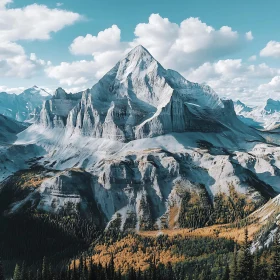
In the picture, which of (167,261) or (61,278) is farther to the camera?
(167,261)

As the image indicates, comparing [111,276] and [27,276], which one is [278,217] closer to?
[111,276]

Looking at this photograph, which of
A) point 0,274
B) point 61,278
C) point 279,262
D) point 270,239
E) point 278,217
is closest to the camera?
point 279,262

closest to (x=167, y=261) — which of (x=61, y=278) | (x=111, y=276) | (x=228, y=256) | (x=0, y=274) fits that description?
(x=228, y=256)

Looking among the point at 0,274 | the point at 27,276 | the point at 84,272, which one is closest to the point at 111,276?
the point at 84,272

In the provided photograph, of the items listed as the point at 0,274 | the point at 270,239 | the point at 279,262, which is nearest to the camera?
the point at 279,262

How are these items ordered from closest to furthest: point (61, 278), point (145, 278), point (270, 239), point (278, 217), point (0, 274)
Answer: point (0, 274) < point (61, 278) < point (145, 278) < point (270, 239) < point (278, 217)

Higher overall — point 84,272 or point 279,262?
point 279,262

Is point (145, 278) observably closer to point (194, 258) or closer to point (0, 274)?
point (194, 258)

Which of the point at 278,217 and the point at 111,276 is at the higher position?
the point at 278,217

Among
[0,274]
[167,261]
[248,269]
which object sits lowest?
[167,261]
